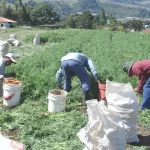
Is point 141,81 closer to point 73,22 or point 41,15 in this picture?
point 41,15

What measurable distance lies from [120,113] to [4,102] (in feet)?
11.0

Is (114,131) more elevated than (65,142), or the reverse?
(114,131)

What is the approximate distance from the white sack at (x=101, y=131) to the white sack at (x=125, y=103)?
72 centimetres

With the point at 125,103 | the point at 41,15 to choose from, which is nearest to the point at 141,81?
the point at 125,103

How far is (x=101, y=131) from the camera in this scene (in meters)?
5.03

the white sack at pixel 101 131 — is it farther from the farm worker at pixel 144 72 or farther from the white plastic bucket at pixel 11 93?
the white plastic bucket at pixel 11 93

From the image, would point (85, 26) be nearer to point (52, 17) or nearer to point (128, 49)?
point (52, 17)

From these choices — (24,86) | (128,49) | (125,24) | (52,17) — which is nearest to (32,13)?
(52,17)

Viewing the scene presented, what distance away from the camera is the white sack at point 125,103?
5785 millimetres

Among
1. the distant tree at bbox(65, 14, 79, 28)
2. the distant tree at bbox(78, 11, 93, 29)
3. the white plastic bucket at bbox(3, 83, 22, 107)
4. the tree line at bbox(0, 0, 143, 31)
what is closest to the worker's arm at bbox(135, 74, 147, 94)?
the white plastic bucket at bbox(3, 83, 22, 107)

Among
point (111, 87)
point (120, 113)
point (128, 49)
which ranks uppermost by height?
point (111, 87)

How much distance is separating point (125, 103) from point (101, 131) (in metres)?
0.93

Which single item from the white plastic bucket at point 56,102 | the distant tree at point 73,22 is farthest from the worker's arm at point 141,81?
the distant tree at point 73,22

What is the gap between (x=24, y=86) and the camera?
29.5 ft
